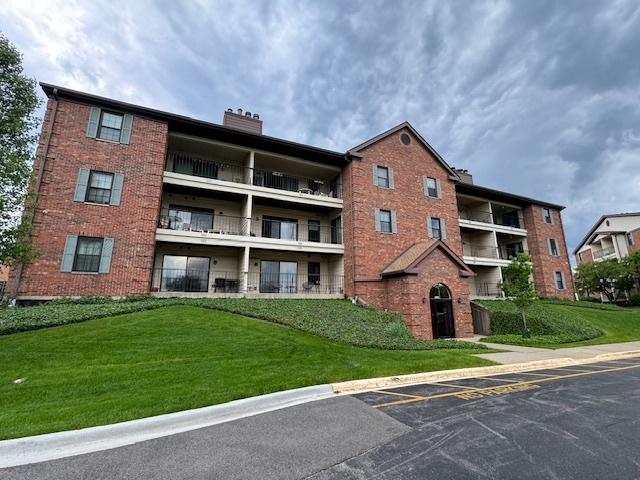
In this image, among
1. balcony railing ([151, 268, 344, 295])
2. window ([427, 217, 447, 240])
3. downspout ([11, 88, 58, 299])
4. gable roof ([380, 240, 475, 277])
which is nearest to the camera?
downspout ([11, 88, 58, 299])

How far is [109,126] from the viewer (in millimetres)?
14711

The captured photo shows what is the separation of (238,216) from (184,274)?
458 cm

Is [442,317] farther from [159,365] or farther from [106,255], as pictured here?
[106,255]

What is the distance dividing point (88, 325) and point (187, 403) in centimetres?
673

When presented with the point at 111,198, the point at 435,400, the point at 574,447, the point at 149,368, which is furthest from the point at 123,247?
the point at 574,447

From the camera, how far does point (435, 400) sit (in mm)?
6117

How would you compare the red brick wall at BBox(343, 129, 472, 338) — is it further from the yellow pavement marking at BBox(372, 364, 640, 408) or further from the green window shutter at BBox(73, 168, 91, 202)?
the green window shutter at BBox(73, 168, 91, 202)

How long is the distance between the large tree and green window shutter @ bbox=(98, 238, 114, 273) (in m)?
3.54

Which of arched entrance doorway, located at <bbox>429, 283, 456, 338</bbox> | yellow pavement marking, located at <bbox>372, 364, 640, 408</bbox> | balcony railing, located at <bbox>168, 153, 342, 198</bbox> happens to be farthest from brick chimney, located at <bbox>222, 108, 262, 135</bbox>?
yellow pavement marking, located at <bbox>372, 364, 640, 408</bbox>

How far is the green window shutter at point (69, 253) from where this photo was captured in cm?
1268

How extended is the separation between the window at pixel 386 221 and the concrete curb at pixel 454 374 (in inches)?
421

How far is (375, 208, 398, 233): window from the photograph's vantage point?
18.9m

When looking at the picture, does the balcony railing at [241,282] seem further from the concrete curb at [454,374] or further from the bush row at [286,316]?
the concrete curb at [454,374]

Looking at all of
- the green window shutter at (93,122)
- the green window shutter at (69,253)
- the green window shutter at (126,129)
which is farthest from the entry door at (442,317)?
the green window shutter at (93,122)
